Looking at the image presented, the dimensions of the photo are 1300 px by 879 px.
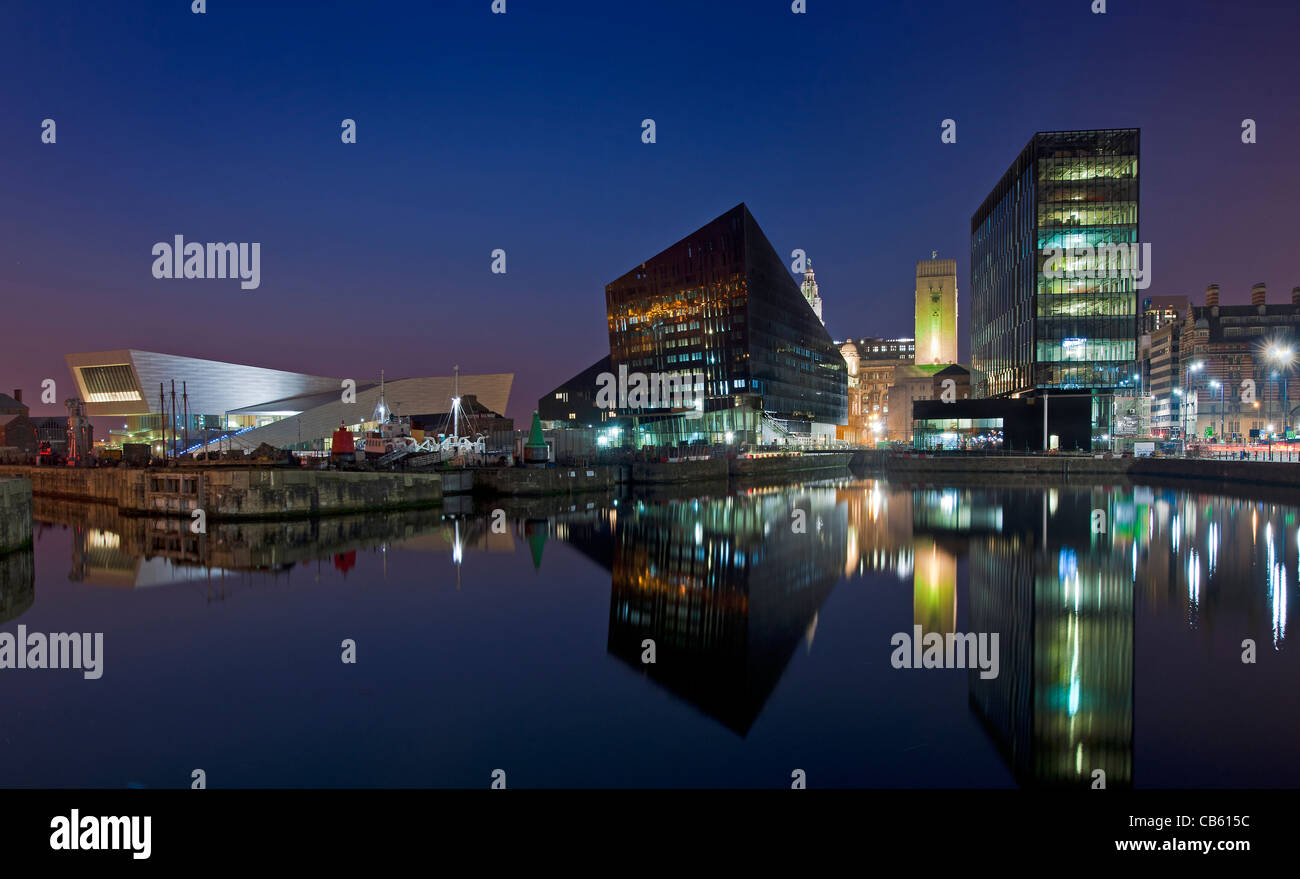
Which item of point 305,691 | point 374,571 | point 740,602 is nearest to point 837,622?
point 740,602

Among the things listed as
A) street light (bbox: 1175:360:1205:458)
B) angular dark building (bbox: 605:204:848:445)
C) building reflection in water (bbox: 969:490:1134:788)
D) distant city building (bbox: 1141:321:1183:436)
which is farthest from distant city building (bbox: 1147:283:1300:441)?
building reflection in water (bbox: 969:490:1134:788)

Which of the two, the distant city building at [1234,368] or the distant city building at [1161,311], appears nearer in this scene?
the distant city building at [1234,368]

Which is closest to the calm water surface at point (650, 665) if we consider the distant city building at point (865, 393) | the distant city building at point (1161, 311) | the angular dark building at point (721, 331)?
the angular dark building at point (721, 331)

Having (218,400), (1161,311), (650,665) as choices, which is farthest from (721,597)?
(1161,311)

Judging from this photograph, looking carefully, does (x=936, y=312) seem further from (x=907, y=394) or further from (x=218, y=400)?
(x=218, y=400)

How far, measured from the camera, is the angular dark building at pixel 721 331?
87750 mm

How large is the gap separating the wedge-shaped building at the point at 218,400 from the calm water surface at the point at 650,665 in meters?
57.9

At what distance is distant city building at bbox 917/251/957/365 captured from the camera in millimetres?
177125

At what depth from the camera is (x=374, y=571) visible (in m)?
21.1

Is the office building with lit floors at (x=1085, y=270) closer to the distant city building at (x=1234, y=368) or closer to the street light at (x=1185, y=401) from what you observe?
the street light at (x=1185, y=401)

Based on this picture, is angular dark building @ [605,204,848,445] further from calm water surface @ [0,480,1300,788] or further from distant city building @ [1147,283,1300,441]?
calm water surface @ [0,480,1300,788]

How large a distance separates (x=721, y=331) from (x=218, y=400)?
61813 mm

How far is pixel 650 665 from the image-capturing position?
12.3 meters

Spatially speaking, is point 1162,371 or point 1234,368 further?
point 1162,371
